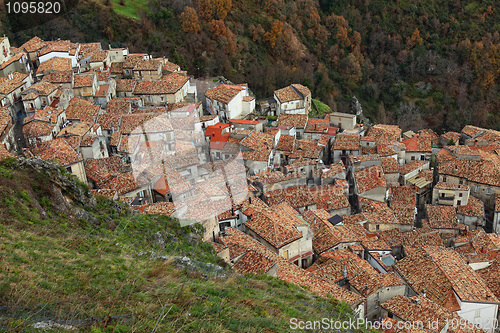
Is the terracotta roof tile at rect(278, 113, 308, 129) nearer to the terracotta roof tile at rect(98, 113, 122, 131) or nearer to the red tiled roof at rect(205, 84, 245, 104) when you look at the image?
the red tiled roof at rect(205, 84, 245, 104)

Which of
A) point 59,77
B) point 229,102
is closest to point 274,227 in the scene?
point 229,102

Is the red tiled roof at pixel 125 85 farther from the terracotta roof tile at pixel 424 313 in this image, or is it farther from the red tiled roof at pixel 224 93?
the terracotta roof tile at pixel 424 313

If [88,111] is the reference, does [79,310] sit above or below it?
above

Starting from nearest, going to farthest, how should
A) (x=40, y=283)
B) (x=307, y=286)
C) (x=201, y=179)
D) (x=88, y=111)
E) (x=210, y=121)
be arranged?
1. (x=40, y=283)
2. (x=307, y=286)
3. (x=201, y=179)
4. (x=88, y=111)
5. (x=210, y=121)

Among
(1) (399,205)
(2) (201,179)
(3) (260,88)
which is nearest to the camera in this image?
(2) (201,179)

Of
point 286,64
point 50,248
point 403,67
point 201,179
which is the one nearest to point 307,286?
point 50,248

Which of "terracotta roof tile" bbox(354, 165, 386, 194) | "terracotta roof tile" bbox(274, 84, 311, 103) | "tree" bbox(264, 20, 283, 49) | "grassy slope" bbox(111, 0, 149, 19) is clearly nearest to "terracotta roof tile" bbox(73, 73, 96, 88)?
"terracotta roof tile" bbox(274, 84, 311, 103)

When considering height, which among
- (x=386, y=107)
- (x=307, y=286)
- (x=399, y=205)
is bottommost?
(x=386, y=107)

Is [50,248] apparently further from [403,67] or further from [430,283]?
[403,67]

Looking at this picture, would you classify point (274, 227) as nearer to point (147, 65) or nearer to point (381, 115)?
point (147, 65)
